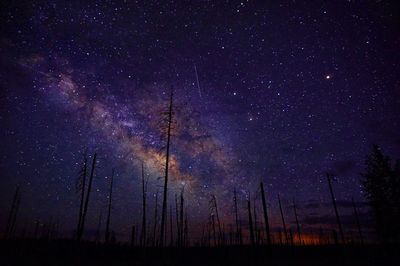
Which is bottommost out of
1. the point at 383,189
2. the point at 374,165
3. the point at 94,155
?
the point at 383,189

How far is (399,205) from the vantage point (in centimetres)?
3075

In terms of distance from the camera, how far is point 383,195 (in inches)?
1299

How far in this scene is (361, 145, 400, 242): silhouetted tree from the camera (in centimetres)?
3033

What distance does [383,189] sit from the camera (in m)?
33.5

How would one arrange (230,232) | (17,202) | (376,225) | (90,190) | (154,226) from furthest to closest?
(230,232), (17,202), (154,226), (90,190), (376,225)

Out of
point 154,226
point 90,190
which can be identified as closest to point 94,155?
point 90,190

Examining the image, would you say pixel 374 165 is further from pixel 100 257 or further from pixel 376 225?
pixel 100 257

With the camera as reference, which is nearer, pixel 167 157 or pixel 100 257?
pixel 167 157

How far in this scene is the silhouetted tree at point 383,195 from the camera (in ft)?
99.5

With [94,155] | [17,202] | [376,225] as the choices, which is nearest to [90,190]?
[94,155]

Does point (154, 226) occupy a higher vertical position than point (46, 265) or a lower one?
higher

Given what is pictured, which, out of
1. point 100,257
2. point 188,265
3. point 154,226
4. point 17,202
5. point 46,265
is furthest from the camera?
point 17,202

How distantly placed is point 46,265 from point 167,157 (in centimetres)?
1667

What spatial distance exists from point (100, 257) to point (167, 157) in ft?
66.7
